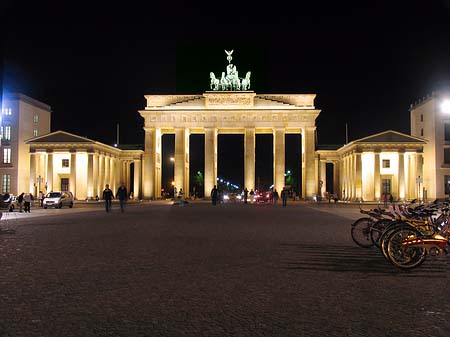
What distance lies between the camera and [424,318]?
6.55 m

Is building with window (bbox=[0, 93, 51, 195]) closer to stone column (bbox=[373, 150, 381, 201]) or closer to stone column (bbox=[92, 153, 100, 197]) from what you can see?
stone column (bbox=[92, 153, 100, 197])

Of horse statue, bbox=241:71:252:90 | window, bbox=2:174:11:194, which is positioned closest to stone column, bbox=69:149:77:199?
window, bbox=2:174:11:194

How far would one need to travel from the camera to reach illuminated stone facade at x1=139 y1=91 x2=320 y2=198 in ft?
232

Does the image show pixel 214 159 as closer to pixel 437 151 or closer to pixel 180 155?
pixel 180 155

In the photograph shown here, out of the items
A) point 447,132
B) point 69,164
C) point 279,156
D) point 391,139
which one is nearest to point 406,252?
point 391,139

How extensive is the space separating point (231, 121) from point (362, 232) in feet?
189

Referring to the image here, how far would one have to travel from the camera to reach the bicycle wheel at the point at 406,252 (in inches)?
411

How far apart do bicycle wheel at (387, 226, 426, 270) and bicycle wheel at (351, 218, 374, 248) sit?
2957mm

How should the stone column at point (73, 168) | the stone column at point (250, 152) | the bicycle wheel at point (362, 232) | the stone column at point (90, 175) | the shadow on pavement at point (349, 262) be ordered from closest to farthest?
the shadow on pavement at point (349, 262)
the bicycle wheel at point (362, 232)
the stone column at point (90, 175)
the stone column at point (73, 168)
the stone column at point (250, 152)

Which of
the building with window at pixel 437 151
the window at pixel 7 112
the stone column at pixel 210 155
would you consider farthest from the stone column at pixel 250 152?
the window at pixel 7 112

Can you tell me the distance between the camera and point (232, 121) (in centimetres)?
7119

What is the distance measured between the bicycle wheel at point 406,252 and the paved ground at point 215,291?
8.7 inches

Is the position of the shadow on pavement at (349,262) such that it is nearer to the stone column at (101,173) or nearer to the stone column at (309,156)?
the stone column at (309,156)

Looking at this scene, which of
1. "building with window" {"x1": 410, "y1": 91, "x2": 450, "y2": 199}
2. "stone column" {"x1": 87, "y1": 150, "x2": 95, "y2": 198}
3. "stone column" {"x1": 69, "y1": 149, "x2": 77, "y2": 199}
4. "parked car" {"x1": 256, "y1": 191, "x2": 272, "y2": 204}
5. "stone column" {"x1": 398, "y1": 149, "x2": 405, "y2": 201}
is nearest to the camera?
"parked car" {"x1": 256, "y1": 191, "x2": 272, "y2": 204}
